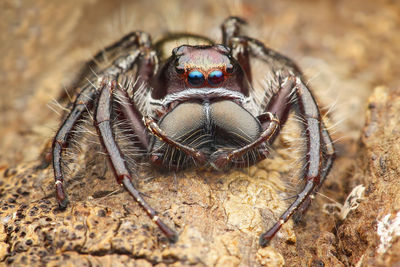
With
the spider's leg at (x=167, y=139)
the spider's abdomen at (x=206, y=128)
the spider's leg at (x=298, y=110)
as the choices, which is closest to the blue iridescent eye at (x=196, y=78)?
the spider's abdomen at (x=206, y=128)

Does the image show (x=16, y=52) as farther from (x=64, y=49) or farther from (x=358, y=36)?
(x=358, y=36)

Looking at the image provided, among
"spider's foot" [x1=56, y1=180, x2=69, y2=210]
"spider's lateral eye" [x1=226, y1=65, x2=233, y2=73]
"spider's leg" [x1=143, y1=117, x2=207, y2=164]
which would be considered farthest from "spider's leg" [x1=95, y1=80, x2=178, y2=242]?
"spider's lateral eye" [x1=226, y1=65, x2=233, y2=73]

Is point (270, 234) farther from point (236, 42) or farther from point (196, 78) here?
point (236, 42)

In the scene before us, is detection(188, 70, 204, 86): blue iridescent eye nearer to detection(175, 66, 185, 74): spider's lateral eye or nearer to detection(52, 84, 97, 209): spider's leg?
detection(175, 66, 185, 74): spider's lateral eye

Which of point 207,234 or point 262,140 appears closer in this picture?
point 207,234

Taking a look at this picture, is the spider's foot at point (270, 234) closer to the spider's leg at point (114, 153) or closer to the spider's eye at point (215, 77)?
the spider's leg at point (114, 153)

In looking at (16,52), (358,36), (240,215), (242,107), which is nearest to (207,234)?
(240,215)
